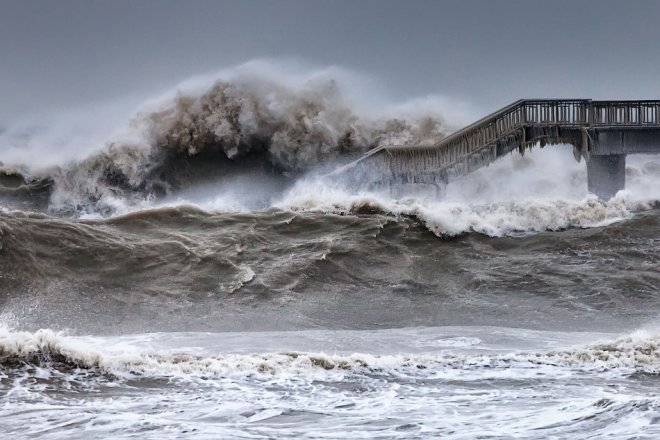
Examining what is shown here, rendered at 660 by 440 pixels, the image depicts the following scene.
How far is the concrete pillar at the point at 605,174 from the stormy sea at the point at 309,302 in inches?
38.7

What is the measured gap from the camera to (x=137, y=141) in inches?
1115

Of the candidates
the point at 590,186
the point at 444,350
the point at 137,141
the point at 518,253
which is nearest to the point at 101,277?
the point at 444,350

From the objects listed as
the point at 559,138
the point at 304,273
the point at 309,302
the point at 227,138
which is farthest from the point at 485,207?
the point at 227,138

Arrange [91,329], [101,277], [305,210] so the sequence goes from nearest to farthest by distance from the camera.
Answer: [91,329] < [101,277] < [305,210]

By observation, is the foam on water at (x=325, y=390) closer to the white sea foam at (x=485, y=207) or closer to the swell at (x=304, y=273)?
the swell at (x=304, y=273)

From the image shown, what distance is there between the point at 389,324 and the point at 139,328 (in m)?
3.32

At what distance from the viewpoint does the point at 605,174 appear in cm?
2203

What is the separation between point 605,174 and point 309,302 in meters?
10.3

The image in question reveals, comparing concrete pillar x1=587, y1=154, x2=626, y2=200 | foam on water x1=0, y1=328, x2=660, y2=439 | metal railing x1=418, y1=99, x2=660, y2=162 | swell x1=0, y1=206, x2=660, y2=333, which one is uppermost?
metal railing x1=418, y1=99, x2=660, y2=162

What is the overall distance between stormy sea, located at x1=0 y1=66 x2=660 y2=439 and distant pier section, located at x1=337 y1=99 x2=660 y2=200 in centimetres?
107

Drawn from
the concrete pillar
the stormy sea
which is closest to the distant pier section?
the concrete pillar

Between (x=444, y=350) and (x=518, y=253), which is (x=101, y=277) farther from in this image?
(x=518, y=253)

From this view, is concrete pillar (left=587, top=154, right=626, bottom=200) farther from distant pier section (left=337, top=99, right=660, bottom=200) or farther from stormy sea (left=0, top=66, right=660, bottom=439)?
stormy sea (left=0, top=66, right=660, bottom=439)

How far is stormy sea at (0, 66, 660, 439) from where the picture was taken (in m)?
8.48
